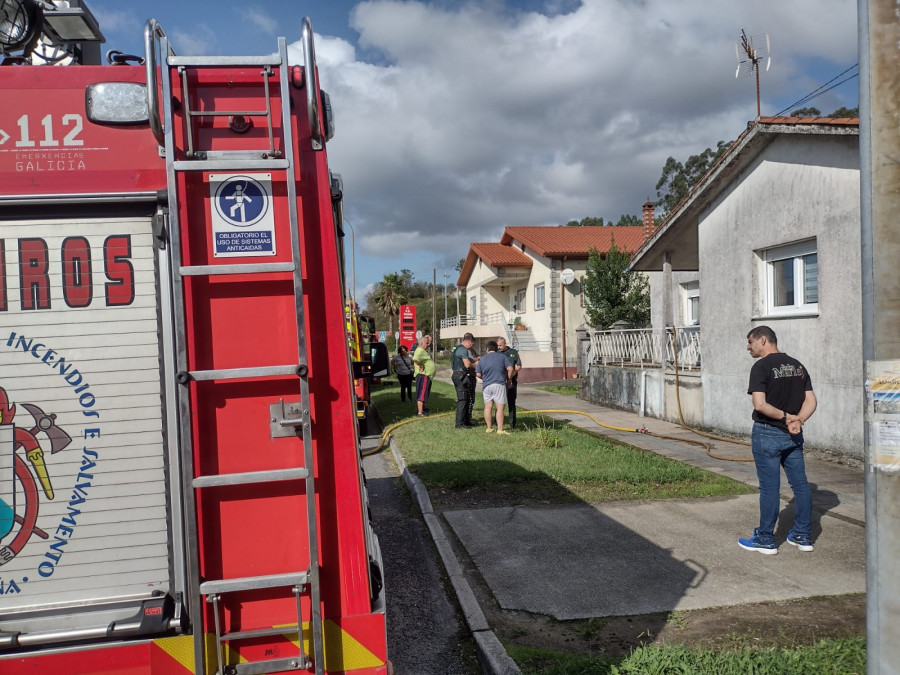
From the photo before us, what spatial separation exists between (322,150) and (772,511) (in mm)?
4790

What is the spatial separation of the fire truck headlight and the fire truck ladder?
0.36 ft

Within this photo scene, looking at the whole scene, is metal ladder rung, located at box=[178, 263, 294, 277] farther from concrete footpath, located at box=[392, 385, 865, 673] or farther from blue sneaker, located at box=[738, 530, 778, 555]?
blue sneaker, located at box=[738, 530, 778, 555]

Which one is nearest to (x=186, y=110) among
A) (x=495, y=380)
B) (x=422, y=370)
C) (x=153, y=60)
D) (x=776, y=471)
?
(x=153, y=60)

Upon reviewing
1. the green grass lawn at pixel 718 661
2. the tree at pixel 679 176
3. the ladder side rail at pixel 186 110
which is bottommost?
the green grass lawn at pixel 718 661

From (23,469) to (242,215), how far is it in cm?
118

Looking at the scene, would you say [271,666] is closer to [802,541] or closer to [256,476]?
[256,476]

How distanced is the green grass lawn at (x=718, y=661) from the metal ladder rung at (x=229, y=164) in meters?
2.93

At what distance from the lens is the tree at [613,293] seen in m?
25.8

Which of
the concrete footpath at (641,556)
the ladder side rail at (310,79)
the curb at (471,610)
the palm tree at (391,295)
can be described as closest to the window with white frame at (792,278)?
the concrete footpath at (641,556)

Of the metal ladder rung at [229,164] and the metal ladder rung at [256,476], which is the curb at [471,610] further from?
the metal ladder rung at [229,164]

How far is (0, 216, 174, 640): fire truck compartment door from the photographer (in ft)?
7.72

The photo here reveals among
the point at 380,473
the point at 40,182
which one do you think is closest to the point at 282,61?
the point at 40,182

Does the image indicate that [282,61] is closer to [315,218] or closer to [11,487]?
[315,218]

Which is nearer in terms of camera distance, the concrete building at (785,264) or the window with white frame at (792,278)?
the concrete building at (785,264)
